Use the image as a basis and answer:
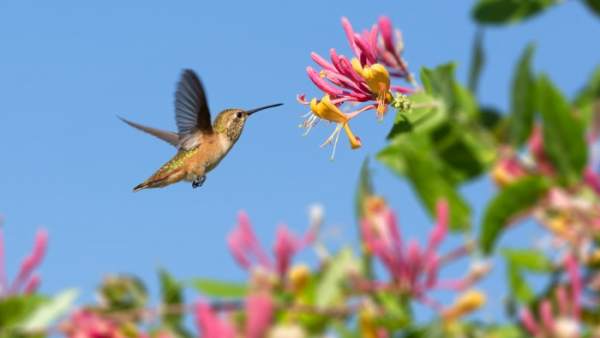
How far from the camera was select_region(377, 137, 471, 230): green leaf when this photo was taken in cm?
219

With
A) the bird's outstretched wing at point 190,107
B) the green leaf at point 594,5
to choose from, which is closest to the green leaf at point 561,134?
the green leaf at point 594,5

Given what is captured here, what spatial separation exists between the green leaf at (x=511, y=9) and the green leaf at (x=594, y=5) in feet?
0.51

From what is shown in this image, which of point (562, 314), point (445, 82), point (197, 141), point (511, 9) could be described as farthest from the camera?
point (197, 141)

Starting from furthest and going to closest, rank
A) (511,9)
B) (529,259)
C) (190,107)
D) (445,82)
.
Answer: (190,107)
(511,9)
(445,82)
(529,259)

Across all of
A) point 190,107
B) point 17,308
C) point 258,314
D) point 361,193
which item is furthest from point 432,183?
point 190,107

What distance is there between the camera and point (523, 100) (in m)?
2.12

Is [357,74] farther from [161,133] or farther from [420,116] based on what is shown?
[161,133]

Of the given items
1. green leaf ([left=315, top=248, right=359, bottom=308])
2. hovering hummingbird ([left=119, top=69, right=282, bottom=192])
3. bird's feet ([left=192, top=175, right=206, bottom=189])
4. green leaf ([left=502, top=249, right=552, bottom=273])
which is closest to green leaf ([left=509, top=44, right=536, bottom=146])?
green leaf ([left=502, top=249, right=552, bottom=273])

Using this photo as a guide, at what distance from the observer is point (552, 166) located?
7.07 ft

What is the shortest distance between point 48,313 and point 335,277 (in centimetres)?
64

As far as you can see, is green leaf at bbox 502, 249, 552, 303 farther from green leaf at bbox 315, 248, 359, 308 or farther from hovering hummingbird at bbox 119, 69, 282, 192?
hovering hummingbird at bbox 119, 69, 282, 192

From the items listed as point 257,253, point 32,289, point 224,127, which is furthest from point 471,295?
point 224,127

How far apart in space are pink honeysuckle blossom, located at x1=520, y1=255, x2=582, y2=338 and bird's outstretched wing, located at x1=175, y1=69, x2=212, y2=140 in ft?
13.3

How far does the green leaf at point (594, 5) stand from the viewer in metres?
2.56
